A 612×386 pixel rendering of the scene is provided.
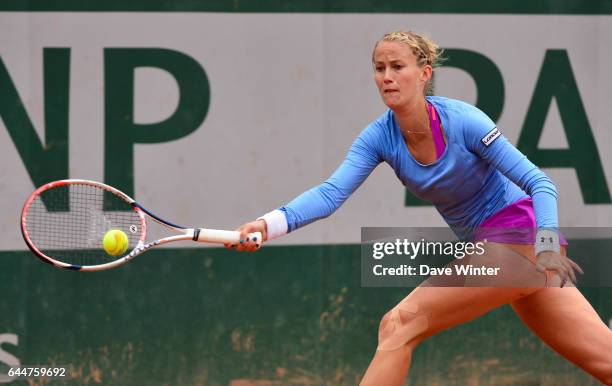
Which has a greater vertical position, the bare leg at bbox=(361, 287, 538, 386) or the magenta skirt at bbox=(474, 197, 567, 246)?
the magenta skirt at bbox=(474, 197, 567, 246)

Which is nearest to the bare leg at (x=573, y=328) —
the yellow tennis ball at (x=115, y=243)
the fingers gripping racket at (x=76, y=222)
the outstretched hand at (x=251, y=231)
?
the outstretched hand at (x=251, y=231)

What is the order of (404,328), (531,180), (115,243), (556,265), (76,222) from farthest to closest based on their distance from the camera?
(76,222)
(115,243)
(404,328)
(531,180)
(556,265)

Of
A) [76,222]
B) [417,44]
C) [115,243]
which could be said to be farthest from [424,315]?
[76,222]

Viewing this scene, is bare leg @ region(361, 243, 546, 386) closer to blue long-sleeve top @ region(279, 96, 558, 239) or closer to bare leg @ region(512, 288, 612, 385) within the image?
bare leg @ region(512, 288, 612, 385)

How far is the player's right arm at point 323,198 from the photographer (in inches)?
139

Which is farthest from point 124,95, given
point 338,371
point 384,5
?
A: point 338,371

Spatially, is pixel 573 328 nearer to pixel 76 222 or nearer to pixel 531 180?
pixel 531 180

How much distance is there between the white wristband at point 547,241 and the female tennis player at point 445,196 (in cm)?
10

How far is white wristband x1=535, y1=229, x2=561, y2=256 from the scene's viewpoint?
3.26 meters

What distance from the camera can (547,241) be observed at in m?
3.28

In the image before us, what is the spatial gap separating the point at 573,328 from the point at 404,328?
22.1 inches

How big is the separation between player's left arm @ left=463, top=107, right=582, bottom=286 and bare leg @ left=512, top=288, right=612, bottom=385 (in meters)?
0.17

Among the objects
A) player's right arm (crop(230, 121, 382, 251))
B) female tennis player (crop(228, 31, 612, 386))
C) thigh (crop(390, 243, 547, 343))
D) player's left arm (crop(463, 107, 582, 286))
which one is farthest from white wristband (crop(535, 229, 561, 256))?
player's right arm (crop(230, 121, 382, 251))

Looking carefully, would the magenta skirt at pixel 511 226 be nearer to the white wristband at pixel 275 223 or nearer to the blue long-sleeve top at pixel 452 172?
the blue long-sleeve top at pixel 452 172
